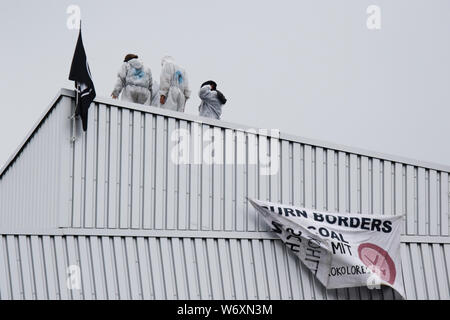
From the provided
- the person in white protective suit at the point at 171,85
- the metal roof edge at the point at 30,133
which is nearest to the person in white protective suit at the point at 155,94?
the person in white protective suit at the point at 171,85

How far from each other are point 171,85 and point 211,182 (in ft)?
10.7

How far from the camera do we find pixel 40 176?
17.0 metres

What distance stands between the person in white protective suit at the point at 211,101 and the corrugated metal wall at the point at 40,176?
160 inches

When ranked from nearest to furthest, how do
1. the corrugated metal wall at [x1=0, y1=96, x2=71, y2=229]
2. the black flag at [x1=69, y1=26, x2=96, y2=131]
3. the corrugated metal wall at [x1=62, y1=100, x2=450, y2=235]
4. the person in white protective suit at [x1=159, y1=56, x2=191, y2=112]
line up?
A: the black flag at [x1=69, y1=26, x2=96, y2=131]
the corrugated metal wall at [x1=0, y1=96, x2=71, y2=229]
the corrugated metal wall at [x1=62, y1=100, x2=450, y2=235]
the person in white protective suit at [x1=159, y1=56, x2=191, y2=112]

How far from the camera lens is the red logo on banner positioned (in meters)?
17.0

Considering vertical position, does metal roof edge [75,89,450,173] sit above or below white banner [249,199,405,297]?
above

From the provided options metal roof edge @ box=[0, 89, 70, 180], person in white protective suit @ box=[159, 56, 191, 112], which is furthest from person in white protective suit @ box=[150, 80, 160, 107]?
metal roof edge @ box=[0, 89, 70, 180]

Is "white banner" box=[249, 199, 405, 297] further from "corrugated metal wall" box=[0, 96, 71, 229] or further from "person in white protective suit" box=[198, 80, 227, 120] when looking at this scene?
"corrugated metal wall" box=[0, 96, 71, 229]

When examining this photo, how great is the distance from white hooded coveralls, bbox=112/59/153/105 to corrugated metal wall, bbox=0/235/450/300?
4.00 meters

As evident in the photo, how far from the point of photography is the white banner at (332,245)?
54.5 feet

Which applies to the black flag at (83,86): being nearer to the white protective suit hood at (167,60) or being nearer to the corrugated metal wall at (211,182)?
the corrugated metal wall at (211,182)

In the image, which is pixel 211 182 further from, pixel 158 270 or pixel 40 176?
pixel 40 176

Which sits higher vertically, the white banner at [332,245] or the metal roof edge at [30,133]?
the metal roof edge at [30,133]

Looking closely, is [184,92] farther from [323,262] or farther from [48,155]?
[323,262]
